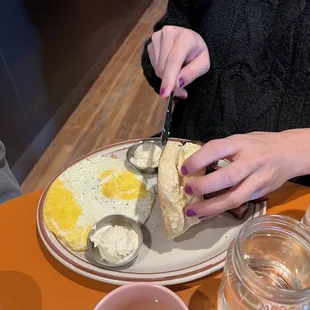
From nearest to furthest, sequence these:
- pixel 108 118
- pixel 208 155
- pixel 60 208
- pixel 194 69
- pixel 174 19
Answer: pixel 208 155 → pixel 60 208 → pixel 194 69 → pixel 174 19 → pixel 108 118

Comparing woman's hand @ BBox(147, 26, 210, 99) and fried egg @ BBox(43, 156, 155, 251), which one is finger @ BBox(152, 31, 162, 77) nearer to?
woman's hand @ BBox(147, 26, 210, 99)

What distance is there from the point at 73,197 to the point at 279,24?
591 millimetres

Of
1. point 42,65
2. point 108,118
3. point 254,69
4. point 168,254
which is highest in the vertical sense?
→ point 254,69

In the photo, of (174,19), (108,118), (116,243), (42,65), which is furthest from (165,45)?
(108,118)

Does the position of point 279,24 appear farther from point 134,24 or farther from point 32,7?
point 134,24

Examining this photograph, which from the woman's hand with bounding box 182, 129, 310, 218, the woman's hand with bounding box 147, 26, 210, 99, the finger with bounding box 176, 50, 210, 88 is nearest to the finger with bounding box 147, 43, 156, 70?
the woman's hand with bounding box 147, 26, 210, 99

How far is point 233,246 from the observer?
51cm

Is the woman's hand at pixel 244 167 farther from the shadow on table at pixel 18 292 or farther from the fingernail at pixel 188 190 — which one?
the shadow on table at pixel 18 292

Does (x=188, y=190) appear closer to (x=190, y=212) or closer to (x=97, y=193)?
(x=190, y=212)

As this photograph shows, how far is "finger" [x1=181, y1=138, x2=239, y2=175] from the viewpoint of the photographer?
2.03 feet

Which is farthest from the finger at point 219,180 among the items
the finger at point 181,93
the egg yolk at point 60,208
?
the finger at point 181,93

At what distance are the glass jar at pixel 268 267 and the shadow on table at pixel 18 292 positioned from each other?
0.30 meters

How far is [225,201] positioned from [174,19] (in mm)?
594

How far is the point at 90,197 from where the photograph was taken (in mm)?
789
